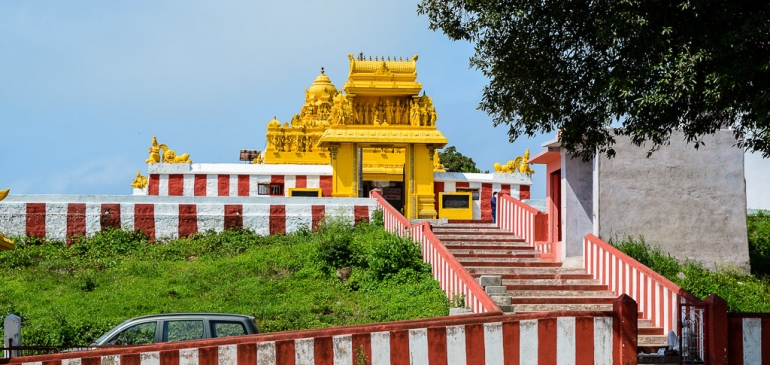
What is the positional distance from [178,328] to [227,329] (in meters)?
0.66

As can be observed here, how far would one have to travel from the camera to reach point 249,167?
129 feet

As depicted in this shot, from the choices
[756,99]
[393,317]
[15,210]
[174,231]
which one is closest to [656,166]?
[393,317]

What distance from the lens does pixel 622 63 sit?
14.6 metres

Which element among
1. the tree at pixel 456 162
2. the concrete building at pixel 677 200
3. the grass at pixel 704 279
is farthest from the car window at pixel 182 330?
the tree at pixel 456 162

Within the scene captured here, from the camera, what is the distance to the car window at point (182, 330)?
1476 centimetres

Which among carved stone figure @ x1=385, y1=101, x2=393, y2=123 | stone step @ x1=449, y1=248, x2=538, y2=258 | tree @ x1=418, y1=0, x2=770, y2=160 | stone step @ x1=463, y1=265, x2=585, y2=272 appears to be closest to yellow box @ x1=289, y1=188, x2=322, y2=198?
carved stone figure @ x1=385, y1=101, x2=393, y2=123

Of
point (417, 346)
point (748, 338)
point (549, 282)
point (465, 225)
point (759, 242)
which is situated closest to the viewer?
point (417, 346)

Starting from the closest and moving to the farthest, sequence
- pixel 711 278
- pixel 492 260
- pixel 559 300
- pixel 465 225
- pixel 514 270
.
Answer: pixel 559 300 → pixel 711 278 → pixel 514 270 → pixel 492 260 → pixel 465 225

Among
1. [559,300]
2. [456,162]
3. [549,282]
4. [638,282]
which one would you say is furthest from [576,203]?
[456,162]

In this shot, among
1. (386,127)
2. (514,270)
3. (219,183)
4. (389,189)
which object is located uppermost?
(386,127)

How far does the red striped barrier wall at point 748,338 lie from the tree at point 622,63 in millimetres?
2125

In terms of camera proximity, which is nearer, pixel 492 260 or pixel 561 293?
pixel 561 293

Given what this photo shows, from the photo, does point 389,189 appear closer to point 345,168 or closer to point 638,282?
point 345,168

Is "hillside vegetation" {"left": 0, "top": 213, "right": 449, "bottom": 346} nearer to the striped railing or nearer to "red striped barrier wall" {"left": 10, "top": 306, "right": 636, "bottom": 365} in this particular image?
the striped railing
